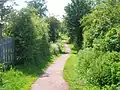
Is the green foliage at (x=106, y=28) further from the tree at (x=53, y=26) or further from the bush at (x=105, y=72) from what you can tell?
the tree at (x=53, y=26)

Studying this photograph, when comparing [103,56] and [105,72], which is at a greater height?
[103,56]

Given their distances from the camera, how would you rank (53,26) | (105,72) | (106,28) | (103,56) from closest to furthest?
(105,72) → (103,56) → (106,28) → (53,26)

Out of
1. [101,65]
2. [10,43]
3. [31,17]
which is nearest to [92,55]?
[101,65]

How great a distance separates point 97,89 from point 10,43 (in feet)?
35.8

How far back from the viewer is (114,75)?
1398 cm

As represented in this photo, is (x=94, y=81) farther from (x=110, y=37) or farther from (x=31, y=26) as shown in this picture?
(x=31, y=26)

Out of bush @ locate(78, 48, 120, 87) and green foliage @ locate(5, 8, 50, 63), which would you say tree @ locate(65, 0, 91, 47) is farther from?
bush @ locate(78, 48, 120, 87)

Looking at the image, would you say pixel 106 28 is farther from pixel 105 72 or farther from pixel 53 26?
pixel 53 26

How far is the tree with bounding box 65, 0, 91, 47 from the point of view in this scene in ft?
187

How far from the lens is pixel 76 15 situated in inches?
2258

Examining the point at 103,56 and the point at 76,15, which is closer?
the point at 103,56

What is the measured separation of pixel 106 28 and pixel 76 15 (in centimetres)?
3440

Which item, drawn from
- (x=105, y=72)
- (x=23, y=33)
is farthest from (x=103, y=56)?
(x=23, y=33)

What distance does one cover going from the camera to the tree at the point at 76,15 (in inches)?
2245
